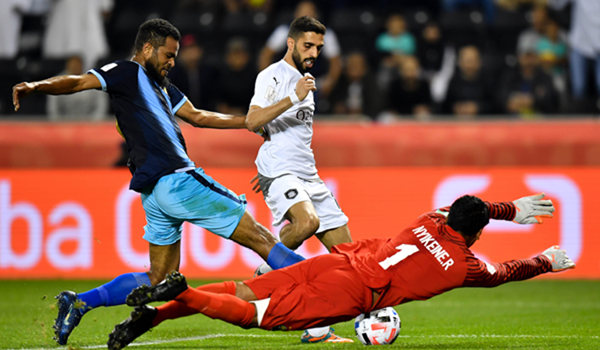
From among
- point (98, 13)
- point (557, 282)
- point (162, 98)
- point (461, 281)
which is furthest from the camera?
point (98, 13)

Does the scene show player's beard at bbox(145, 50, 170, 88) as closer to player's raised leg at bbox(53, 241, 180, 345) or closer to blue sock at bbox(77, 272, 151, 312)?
player's raised leg at bbox(53, 241, 180, 345)

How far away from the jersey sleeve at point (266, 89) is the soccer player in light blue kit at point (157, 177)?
36.2 inches

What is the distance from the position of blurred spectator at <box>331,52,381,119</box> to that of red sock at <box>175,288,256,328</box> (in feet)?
21.7

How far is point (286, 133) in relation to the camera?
22.0 feet

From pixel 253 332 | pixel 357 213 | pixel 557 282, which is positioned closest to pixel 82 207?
pixel 357 213

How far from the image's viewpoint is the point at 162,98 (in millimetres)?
5777

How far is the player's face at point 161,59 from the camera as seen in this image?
5.70 m

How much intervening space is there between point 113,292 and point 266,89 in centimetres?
206

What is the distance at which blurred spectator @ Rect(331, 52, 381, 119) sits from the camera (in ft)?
36.8

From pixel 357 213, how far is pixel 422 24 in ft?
13.0

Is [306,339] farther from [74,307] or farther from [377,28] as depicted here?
[377,28]

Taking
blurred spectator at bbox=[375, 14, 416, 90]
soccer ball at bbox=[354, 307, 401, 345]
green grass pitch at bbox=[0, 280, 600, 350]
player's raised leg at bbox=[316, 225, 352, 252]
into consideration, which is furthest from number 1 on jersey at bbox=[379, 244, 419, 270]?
blurred spectator at bbox=[375, 14, 416, 90]

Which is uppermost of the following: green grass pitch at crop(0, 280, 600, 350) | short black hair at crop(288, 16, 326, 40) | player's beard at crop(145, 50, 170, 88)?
short black hair at crop(288, 16, 326, 40)

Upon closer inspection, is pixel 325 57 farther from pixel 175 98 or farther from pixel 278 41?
pixel 175 98
